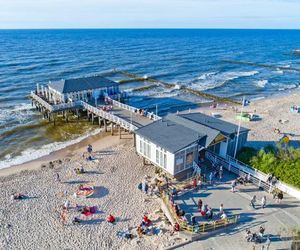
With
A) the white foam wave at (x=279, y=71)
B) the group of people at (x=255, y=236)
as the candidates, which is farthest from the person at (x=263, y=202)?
the white foam wave at (x=279, y=71)

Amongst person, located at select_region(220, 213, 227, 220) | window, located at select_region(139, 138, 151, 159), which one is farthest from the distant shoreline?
person, located at select_region(220, 213, 227, 220)

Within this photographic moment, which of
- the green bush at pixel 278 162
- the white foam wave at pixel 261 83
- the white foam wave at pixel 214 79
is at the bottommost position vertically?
the white foam wave at pixel 261 83

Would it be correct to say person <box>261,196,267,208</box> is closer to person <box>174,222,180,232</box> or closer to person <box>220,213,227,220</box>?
person <box>220,213,227,220</box>

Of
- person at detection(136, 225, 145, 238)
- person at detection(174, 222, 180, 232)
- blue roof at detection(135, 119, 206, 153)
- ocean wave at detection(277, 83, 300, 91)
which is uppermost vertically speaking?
blue roof at detection(135, 119, 206, 153)

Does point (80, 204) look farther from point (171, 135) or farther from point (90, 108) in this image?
point (90, 108)

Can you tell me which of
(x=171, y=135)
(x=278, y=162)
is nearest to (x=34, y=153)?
(x=171, y=135)

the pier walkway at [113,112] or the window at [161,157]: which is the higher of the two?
the window at [161,157]

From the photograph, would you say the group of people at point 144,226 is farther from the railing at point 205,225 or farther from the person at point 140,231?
the railing at point 205,225

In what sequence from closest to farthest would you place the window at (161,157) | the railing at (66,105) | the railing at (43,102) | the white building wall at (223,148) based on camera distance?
the window at (161,157) < the white building wall at (223,148) < the railing at (66,105) < the railing at (43,102)
